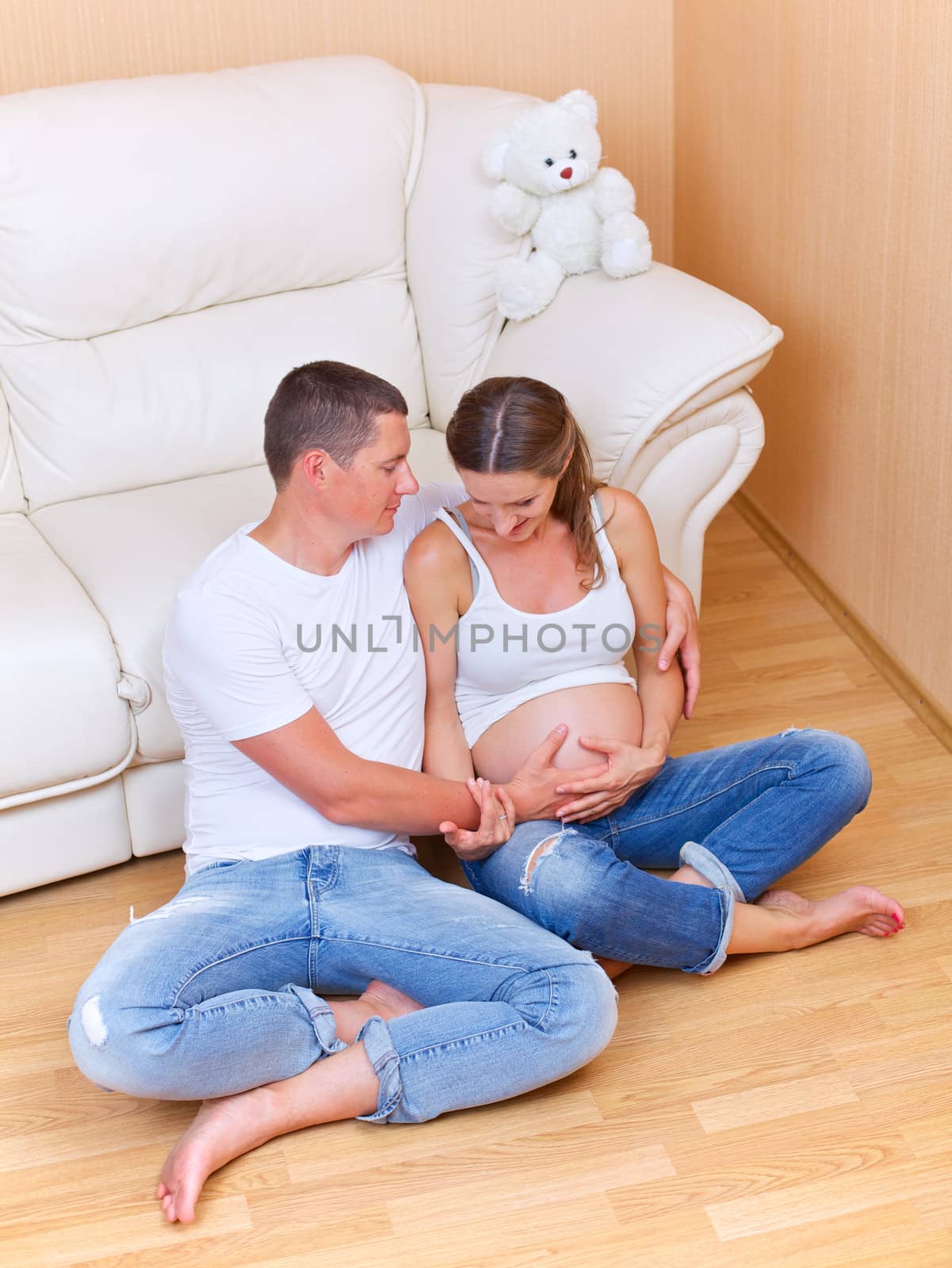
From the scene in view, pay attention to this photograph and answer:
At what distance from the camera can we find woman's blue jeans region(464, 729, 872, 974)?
1693 millimetres

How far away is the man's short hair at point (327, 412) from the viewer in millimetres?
1649

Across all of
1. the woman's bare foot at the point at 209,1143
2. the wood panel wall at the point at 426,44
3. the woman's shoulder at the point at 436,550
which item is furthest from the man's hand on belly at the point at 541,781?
the wood panel wall at the point at 426,44

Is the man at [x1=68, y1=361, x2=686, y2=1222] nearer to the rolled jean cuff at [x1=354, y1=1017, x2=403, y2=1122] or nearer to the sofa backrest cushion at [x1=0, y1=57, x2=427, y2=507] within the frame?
the rolled jean cuff at [x1=354, y1=1017, x2=403, y2=1122]

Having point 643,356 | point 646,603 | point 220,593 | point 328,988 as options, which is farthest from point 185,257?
point 328,988

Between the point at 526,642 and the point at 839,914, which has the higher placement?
the point at 526,642

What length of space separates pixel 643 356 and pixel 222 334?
0.77 metres

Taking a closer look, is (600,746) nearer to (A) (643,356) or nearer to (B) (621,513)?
(B) (621,513)

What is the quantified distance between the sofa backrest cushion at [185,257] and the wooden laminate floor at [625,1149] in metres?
0.88

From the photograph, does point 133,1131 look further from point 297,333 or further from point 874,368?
point 874,368

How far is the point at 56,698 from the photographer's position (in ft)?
6.16

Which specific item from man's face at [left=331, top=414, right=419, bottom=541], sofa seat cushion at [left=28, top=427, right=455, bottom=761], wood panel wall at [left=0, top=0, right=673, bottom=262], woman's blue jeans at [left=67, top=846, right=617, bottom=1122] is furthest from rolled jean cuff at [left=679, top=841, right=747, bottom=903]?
wood panel wall at [left=0, top=0, right=673, bottom=262]

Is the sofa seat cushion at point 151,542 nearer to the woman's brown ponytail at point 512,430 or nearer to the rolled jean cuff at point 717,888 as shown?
the woman's brown ponytail at point 512,430

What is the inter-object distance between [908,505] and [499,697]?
87 cm

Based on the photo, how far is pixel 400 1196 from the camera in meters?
1.53
